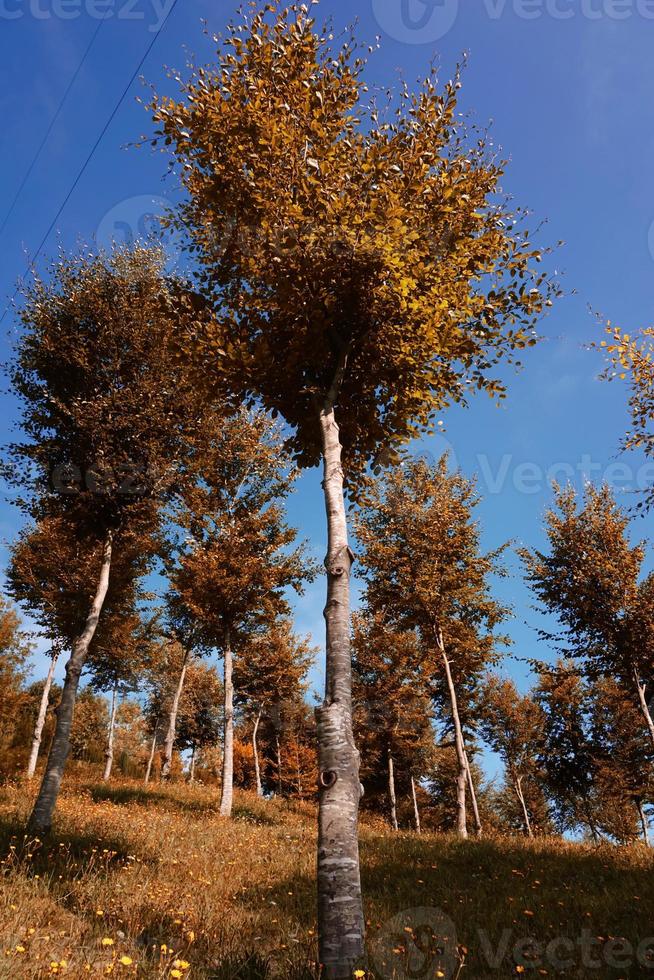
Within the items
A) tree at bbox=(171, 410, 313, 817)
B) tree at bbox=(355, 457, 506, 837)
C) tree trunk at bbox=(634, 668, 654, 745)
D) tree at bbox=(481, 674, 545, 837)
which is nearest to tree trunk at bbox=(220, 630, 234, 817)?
tree at bbox=(171, 410, 313, 817)

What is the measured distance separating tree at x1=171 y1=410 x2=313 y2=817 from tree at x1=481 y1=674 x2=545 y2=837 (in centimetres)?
2004

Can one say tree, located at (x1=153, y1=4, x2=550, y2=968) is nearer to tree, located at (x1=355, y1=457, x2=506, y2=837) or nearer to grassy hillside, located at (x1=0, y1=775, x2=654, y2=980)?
grassy hillside, located at (x1=0, y1=775, x2=654, y2=980)

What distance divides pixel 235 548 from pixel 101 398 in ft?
23.5

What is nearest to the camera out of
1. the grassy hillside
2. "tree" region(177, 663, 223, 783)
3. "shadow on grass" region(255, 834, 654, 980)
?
the grassy hillside

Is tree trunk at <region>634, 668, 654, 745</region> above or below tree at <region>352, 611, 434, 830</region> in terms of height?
below

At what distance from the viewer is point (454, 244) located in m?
6.39

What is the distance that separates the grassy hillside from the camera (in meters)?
4.34

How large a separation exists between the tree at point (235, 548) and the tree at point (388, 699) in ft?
28.5

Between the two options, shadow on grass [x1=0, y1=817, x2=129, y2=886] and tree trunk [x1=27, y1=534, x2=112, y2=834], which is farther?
tree trunk [x1=27, y1=534, x2=112, y2=834]

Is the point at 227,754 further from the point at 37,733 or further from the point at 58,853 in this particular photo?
the point at 37,733

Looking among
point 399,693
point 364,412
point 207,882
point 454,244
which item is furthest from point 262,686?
point 454,244

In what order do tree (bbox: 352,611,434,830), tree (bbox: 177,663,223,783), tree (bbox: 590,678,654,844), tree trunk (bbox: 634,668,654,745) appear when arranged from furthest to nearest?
1. tree (bbox: 177,663,223,783)
2. tree (bbox: 352,611,434,830)
3. tree (bbox: 590,678,654,844)
4. tree trunk (bbox: 634,668,654,745)

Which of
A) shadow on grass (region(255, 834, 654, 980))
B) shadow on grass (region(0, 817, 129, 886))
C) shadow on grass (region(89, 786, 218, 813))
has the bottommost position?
shadow on grass (region(255, 834, 654, 980))

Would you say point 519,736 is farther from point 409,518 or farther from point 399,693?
point 409,518
